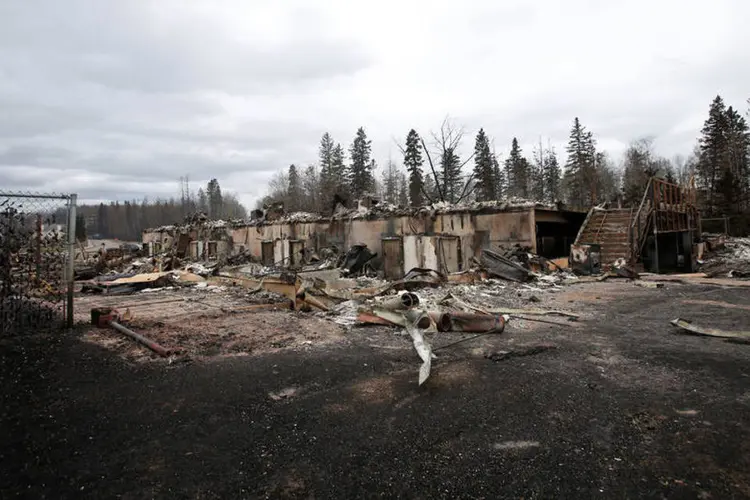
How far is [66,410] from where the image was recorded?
143 inches

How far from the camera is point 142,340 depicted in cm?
586

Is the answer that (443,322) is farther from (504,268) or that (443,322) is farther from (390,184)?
(390,184)

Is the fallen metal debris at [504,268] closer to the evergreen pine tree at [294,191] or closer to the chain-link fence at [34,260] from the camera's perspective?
the chain-link fence at [34,260]

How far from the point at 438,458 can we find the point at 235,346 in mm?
4036

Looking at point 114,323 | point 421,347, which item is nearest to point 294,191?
point 114,323

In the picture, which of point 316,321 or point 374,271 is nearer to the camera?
point 316,321

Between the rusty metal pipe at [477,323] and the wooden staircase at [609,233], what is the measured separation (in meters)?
10.7

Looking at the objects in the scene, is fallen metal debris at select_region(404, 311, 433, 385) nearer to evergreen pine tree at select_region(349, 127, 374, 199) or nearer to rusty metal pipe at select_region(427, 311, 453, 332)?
rusty metal pipe at select_region(427, 311, 453, 332)

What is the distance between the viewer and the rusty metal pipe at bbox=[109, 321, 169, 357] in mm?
5419

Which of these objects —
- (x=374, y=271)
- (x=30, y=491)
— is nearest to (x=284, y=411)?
(x=30, y=491)

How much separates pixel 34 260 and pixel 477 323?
7.19m

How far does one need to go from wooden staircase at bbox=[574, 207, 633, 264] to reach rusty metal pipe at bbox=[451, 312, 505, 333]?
35.1 feet

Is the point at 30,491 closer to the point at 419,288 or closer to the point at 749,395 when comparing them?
the point at 749,395

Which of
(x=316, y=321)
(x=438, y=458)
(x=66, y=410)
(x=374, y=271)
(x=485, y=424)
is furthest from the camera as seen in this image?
(x=374, y=271)
